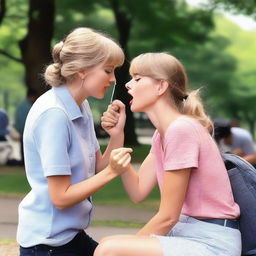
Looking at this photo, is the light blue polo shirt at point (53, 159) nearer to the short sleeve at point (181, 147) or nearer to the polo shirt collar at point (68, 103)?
the polo shirt collar at point (68, 103)

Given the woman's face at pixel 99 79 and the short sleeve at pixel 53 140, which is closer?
the short sleeve at pixel 53 140

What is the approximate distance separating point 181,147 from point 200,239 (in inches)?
14.8

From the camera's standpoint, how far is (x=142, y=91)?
11.0 ft

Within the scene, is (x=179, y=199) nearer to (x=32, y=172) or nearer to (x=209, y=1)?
(x=32, y=172)

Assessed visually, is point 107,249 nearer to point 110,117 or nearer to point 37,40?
point 110,117

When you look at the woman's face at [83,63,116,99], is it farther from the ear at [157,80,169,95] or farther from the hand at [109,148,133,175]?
the hand at [109,148,133,175]

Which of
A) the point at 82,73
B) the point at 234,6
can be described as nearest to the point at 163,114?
the point at 82,73

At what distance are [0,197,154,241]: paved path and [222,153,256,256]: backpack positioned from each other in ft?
14.9

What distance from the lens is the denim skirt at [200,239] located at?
10.3 ft

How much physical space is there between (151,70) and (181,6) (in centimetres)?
2681

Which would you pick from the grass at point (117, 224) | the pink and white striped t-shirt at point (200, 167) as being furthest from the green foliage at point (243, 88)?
the pink and white striped t-shirt at point (200, 167)

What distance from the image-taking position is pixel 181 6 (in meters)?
29.7

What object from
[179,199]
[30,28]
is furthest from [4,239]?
[30,28]

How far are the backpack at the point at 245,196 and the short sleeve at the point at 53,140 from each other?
66cm
